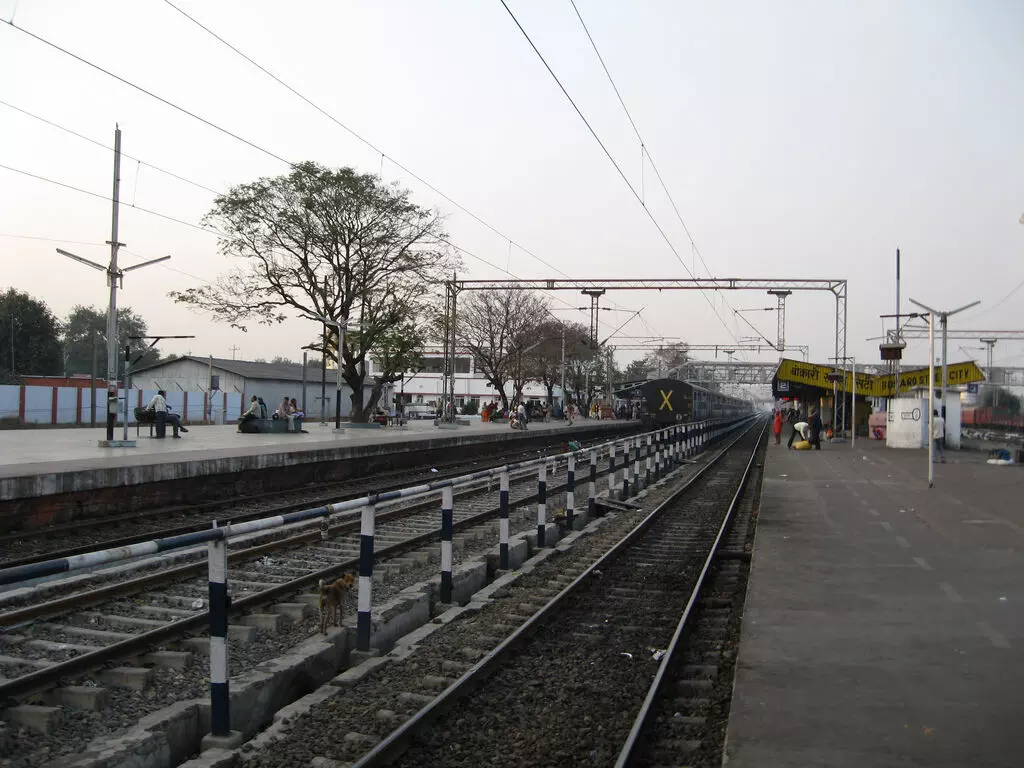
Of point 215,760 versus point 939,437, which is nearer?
point 215,760

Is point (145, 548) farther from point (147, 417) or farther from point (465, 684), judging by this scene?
point (147, 417)

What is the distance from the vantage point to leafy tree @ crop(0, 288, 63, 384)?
61.3m

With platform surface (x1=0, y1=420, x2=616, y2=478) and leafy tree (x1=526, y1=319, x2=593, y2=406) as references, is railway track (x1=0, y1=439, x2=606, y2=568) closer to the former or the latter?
platform surface (x1=0, y1=420, x2=616, y2=478)

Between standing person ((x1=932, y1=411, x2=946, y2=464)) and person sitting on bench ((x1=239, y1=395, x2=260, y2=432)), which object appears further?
person sitting on bench ((x1=239, y1=395, x2=260, y2=432))

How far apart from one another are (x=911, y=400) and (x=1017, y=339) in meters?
40.2

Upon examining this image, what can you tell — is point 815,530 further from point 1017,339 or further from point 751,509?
point 1017,339

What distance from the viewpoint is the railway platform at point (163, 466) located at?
1321cm

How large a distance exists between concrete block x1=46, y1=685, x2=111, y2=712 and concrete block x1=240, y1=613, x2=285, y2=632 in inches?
66.6

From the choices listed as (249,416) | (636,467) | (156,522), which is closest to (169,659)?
(156,522)

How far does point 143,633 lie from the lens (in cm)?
633

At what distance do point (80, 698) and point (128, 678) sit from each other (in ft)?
1.32

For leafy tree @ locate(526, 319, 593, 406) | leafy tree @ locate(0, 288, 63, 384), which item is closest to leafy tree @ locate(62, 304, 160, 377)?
leafy tree @ locate(0, 288, 63, 384)

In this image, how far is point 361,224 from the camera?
34.7 metres

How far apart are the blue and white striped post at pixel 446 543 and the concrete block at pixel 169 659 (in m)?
2.54
